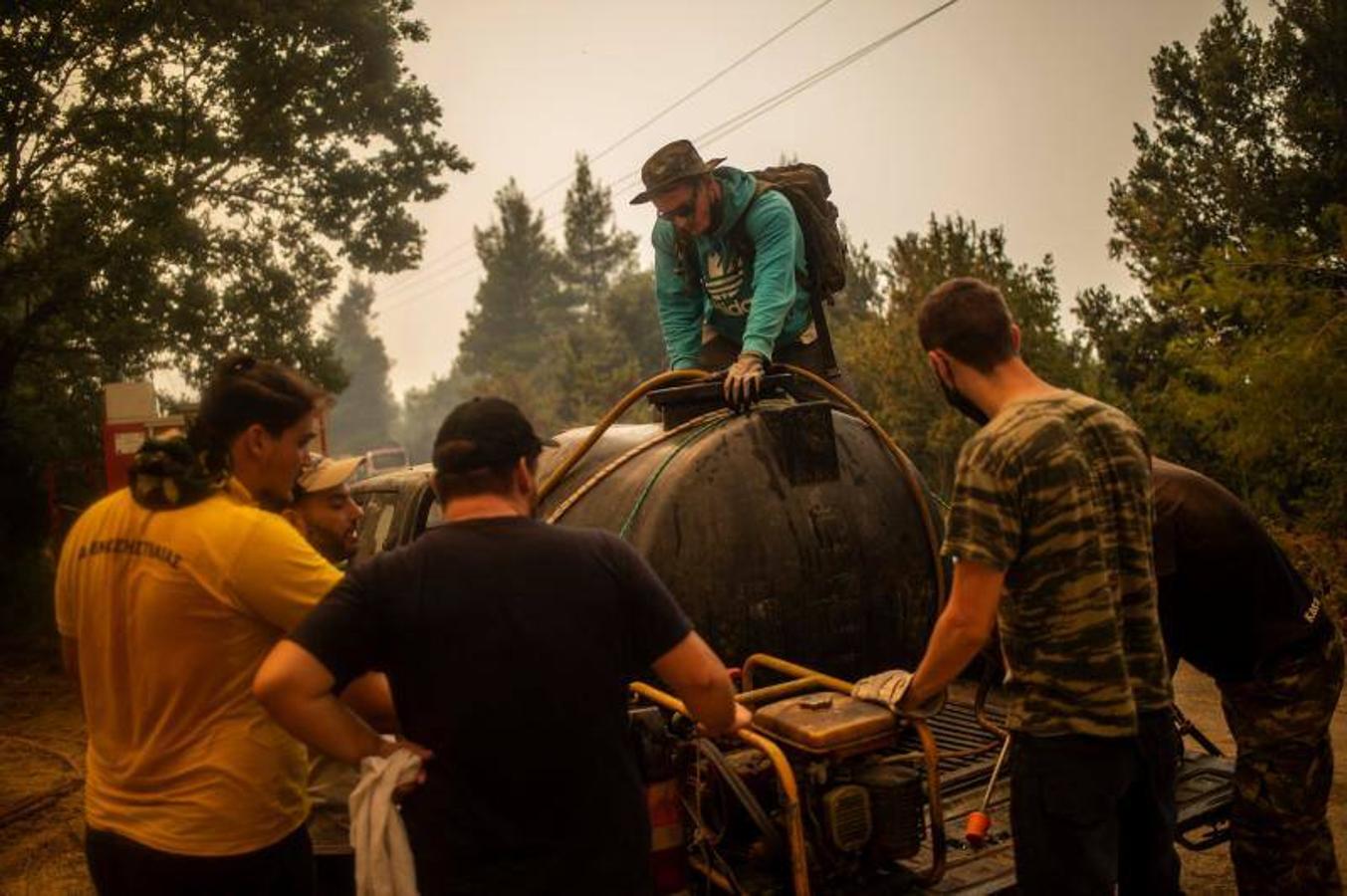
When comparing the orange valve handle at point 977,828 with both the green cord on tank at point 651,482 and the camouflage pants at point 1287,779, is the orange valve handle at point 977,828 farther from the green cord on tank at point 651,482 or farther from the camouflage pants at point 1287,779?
the green cord on tank at point 651,482

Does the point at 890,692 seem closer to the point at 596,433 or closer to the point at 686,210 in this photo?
the point at 596,433

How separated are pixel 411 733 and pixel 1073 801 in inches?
64.0

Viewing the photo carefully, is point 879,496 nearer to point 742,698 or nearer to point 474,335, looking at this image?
point 742,698

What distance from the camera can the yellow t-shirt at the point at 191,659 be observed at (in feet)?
7.39

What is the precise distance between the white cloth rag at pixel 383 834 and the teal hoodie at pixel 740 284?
2614 mm

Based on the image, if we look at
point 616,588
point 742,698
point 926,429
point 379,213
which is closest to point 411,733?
point 616,588

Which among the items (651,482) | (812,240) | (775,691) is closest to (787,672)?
(775,691)

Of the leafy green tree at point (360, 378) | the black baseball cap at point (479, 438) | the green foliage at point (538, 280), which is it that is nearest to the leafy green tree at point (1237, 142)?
the black baseball cap at point (479, 438)

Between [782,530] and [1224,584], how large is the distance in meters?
1.53

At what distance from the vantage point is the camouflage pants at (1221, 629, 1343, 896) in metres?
3.38

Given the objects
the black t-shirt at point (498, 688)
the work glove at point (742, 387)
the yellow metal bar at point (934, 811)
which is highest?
the work glove at point (742, 387)

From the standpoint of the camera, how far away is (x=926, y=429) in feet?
53.3

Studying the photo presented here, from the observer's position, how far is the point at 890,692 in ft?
9.34

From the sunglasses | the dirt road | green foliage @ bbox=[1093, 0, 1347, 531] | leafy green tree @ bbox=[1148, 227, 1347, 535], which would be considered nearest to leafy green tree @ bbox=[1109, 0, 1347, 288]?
green foliage @ bbox=[1093, 0, 1347, 531]
